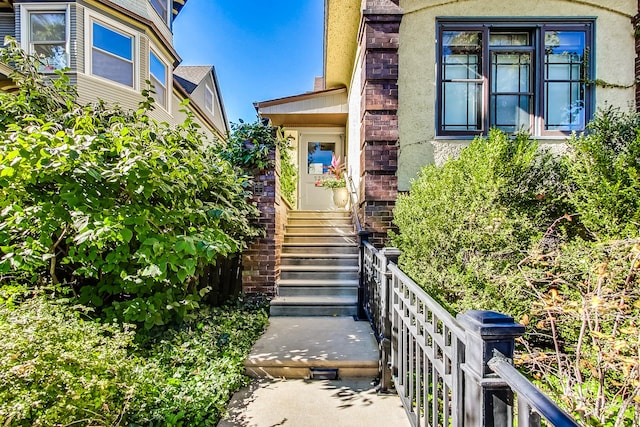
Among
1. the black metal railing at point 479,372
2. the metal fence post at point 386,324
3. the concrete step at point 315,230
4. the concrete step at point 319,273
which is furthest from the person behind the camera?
the concrete step at point 315,230

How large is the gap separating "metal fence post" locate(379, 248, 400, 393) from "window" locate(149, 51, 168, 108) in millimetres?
9690

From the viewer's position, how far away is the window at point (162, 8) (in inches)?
411

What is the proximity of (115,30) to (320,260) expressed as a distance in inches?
349

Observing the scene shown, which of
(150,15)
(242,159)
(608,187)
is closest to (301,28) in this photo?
(150,15)

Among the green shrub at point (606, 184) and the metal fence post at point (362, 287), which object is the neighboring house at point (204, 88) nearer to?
the metal fence post at point (362, 287)

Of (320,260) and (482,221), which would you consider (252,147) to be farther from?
(482,221)

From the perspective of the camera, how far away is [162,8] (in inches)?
Result: 430

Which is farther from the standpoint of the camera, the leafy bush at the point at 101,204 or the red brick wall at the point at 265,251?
the red brick wall at the point at 265,251

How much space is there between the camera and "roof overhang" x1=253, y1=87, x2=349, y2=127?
745 centimetres

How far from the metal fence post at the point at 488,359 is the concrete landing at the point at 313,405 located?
137cm

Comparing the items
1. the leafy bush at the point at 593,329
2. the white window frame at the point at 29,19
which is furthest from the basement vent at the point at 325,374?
the white window frame at the point at 29,19

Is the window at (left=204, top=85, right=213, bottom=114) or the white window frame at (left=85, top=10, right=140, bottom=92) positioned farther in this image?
the window at (left=204, top=85, right=213, bottom=114)

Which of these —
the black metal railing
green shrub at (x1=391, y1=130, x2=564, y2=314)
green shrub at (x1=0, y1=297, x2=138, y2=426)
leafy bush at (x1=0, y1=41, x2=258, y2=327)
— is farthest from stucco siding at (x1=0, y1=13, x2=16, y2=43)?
the black metal railing

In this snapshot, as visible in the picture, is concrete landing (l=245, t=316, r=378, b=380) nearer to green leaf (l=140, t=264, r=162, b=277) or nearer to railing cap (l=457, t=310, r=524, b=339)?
green leaf (l=140, t=264, r=162, b=277)
